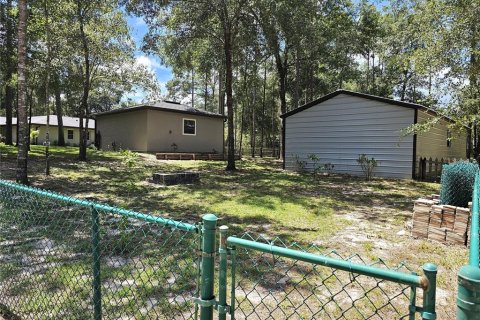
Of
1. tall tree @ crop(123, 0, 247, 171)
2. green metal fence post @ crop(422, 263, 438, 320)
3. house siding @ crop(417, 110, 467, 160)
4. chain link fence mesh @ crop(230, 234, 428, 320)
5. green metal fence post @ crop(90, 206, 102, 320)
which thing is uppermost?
tall tree @ crop(123, 0, 247, 171)

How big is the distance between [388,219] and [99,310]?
5.46 meters

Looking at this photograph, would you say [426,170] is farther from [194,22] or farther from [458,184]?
[194,22]

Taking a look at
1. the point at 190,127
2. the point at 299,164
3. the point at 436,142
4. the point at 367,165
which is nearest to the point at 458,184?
the point at 367,165

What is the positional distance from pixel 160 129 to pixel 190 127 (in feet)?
7.90

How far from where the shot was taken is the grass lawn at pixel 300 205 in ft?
14.7

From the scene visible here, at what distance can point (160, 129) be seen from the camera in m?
21.4

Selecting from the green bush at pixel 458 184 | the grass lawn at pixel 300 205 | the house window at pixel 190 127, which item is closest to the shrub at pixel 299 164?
the grass lawn at pixel 300 205

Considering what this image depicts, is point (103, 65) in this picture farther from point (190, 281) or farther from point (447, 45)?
point (190, 281)

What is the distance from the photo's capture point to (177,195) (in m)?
8.19

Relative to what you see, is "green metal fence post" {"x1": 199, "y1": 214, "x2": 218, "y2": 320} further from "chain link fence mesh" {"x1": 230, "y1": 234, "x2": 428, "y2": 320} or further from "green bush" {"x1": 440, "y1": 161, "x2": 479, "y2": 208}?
"green bush" {"x1": 440, "y1": 161, "x2": 479, "y2": 208}

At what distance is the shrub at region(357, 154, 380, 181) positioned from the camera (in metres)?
12.6

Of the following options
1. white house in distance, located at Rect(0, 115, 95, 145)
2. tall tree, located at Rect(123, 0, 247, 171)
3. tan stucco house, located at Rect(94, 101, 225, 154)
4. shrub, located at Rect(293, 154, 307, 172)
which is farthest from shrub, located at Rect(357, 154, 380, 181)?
white house in distance, located at Rect(0, 115, 95, 145)

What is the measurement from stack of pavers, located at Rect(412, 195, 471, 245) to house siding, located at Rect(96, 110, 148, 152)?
710 inches

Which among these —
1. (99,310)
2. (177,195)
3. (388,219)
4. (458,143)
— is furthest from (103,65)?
(458,143)
